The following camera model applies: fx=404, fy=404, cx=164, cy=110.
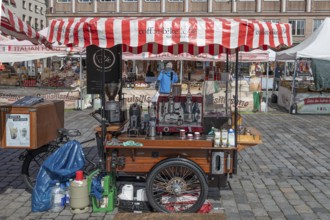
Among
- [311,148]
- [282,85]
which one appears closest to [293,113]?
[282,85]

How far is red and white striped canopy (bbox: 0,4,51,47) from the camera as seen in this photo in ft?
17.0

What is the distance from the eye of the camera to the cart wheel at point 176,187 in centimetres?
486

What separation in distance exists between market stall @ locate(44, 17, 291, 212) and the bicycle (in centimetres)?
59

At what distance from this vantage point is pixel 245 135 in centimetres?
550

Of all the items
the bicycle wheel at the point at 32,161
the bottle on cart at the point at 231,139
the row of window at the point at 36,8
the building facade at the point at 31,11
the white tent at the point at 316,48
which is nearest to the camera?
the bottle on cart at the point at 231,139

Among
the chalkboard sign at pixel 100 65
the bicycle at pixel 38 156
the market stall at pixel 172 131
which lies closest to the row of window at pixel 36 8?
the chalkboard sign at pixel 100 65

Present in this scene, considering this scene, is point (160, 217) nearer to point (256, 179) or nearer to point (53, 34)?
point (53, 34)

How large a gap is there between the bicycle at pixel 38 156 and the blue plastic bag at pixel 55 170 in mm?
308

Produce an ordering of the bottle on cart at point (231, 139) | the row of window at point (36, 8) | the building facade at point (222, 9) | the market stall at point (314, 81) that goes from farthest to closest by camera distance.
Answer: the row of window at point (36, 8) < the building facade at point (222, 9) < the market stall at point (314, 81) < the bottle on cart at point (231, 139)

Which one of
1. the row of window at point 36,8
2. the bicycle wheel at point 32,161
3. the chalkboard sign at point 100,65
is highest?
the row of window at point 36,8

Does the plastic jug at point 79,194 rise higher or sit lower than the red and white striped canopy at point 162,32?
lower

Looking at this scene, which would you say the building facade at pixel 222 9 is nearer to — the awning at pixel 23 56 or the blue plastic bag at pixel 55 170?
the awning at pixel 23 56

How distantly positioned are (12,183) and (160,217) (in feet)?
11.4

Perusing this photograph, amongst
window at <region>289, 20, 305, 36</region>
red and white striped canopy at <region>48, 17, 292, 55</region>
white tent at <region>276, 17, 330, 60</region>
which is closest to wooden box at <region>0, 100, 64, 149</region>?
red and white striped canopy at <region>48, 17, 292, 55</region>
